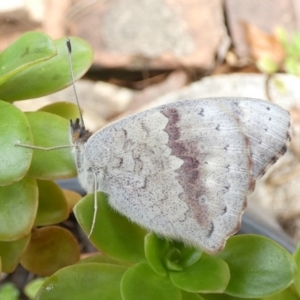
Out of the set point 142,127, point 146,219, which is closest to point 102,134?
point 142,127

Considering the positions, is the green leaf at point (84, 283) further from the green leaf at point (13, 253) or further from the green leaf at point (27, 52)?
the green leaf at point (27, 52)

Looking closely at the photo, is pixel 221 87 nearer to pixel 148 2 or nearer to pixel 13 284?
pixel 148 2

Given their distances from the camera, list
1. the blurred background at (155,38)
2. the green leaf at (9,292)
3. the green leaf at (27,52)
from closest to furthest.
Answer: the green leaf at (27,52) → the green leaf at (9,292) → the blurred background at (155,38)

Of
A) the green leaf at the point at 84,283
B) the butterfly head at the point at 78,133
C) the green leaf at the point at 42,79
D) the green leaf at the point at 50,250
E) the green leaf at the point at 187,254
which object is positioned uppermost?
the green leaf at the point at 42,79

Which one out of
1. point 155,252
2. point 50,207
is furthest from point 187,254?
point 50,207

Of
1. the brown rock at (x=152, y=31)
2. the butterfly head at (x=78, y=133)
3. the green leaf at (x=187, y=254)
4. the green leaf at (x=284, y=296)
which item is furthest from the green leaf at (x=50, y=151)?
the brown rock at (x=152, y=31)

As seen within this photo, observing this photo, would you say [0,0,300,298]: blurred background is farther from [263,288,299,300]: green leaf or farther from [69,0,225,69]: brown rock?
[263,288,299,300]: green leaf

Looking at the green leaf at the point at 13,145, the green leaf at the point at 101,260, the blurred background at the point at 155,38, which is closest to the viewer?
the green leaf at the point at 13,145
